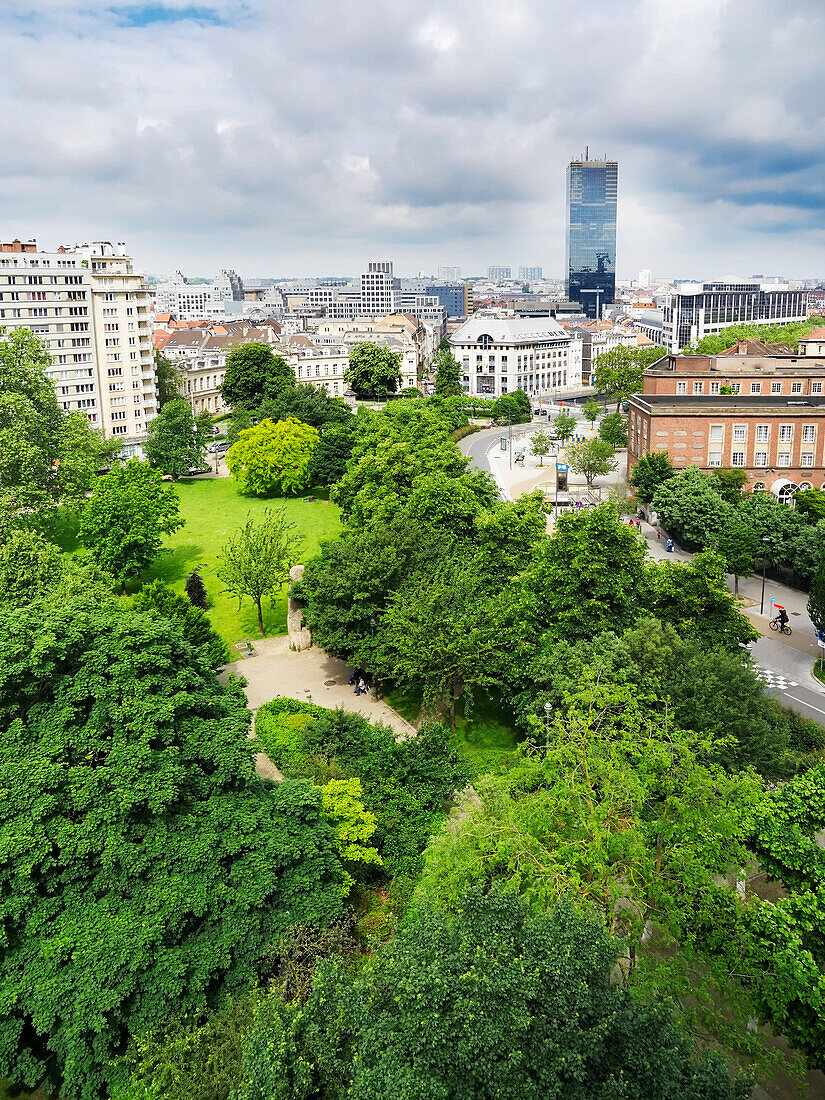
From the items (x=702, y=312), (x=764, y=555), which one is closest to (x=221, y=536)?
(x=764, y=555)

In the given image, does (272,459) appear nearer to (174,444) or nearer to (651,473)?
(174,444)

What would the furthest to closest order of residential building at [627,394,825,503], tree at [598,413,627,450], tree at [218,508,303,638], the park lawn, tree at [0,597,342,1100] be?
tree at [598,413,627,450]
residential building at [627,394,825,503]
the park lawn
tree at [218,508,303,638]
tree at [0,597,342,1100]

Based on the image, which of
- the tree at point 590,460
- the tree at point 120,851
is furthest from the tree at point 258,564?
the tree at point 590,460

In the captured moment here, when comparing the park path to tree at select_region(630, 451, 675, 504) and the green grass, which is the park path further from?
tree at select_region(630, 451, 675, 504)

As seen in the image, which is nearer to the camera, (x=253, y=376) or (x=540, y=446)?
(x=540, y=446)

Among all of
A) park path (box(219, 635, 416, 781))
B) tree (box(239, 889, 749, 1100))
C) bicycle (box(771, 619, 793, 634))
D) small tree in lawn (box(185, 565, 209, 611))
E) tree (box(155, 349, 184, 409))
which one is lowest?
park path (box(219, 635, 416, 781))

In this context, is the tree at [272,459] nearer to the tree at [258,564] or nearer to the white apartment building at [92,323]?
the white apartment building at [92,323]

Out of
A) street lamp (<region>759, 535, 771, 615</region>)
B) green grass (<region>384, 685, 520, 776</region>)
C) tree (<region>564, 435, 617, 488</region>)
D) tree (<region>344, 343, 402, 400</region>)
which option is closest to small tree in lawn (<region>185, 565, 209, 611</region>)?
green grass (<region>384, 685, 520, 776</region>)
